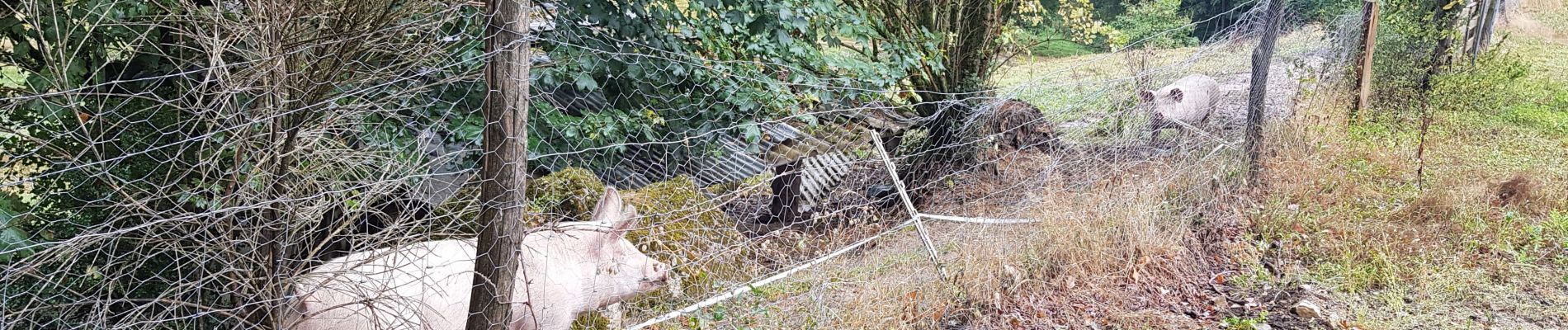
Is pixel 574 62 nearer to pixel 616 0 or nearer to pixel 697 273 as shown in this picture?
pixel 616 0

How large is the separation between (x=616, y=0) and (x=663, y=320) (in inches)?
66.6

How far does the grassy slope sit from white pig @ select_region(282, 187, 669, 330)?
3.66 m

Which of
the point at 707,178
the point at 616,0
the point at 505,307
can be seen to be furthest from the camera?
the point at 707,178

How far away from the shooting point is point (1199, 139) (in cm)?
637

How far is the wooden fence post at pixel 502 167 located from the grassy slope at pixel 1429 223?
13.4ft

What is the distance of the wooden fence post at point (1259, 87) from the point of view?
6309 millimetres

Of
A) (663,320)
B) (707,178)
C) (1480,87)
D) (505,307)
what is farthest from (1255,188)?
(505,307)

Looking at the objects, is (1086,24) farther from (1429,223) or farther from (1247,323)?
(1247,323)

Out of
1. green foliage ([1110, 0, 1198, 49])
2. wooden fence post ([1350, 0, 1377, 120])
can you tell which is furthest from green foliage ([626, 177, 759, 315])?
green foliage ([1110, 0, 1198, 49])

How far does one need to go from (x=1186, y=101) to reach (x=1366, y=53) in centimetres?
207

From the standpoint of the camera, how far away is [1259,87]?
20.9 ft

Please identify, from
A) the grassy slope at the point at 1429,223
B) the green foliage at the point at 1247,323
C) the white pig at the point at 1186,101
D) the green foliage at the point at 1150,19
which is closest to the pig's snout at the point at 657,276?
the green foliage at the point at 1247,323

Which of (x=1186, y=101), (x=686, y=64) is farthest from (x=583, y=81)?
(x=1186, y=101)

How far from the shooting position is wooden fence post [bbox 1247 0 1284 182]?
20.7 ft
